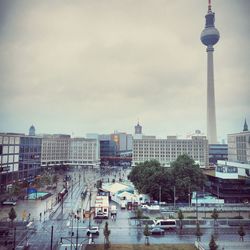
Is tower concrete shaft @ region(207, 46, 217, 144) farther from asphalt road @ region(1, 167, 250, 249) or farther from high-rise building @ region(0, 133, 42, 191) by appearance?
asphalt road @ region(1, 167, 250, 249)

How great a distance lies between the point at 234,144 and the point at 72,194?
3678cm

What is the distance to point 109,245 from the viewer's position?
61.0 ft

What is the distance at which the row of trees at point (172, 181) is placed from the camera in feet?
114

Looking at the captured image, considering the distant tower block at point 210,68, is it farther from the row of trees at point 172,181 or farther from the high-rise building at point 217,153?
the row of trees at point 172,181

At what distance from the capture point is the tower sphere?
124 metres

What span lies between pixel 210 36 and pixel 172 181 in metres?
104

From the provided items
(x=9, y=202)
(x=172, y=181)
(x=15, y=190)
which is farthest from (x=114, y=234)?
(x=15, y=190)

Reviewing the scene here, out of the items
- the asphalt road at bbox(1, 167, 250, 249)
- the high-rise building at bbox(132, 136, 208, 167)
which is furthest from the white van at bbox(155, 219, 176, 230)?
the high-rise building at bbox(132, 136, 208, 167)

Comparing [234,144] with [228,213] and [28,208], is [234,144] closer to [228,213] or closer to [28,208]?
[228,213]

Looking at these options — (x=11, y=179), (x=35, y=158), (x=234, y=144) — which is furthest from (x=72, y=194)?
(x=234, y=144)

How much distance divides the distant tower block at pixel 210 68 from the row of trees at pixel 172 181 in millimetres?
84331

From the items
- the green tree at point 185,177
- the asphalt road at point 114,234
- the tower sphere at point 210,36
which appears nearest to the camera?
the asphalt road at point 114,234

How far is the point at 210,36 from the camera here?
125 meters

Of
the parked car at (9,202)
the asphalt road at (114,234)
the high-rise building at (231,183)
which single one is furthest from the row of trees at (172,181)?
the parked car at (9,202)
